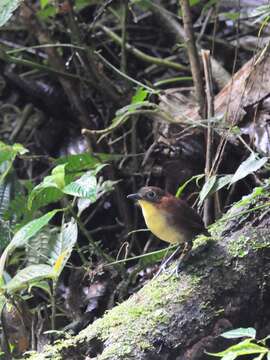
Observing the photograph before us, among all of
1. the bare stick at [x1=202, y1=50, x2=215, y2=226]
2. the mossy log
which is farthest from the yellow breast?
the bare stick at [x1=202, y1=50, x2=215, y2=226]

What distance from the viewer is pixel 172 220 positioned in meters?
2.71

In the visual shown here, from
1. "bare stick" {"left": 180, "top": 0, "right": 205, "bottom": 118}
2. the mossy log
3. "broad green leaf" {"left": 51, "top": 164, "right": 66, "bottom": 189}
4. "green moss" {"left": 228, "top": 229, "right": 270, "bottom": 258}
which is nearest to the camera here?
the mossy log

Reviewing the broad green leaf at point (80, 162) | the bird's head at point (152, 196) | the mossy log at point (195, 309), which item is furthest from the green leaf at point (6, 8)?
the mossy log at point (195, 309)

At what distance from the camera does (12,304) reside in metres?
2.87

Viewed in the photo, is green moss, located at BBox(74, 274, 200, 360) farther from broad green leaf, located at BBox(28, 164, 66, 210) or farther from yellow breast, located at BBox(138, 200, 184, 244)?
broad green leaf, located at BBox(28, 164, 66, 210)

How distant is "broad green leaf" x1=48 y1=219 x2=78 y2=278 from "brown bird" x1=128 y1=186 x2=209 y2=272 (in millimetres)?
394

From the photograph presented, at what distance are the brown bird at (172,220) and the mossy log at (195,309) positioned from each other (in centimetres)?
11

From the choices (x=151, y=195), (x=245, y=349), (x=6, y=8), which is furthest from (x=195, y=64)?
(x=245, y=349)

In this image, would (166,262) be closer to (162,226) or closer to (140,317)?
(162,226)

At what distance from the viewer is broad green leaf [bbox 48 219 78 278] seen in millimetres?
2879

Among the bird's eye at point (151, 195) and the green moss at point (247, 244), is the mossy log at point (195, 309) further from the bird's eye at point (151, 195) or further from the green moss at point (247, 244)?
the bird's eye at point (151, 195)

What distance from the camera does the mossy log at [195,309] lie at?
90.4 inches

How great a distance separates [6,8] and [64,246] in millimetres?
1151

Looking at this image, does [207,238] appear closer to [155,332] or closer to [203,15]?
[155,332]
